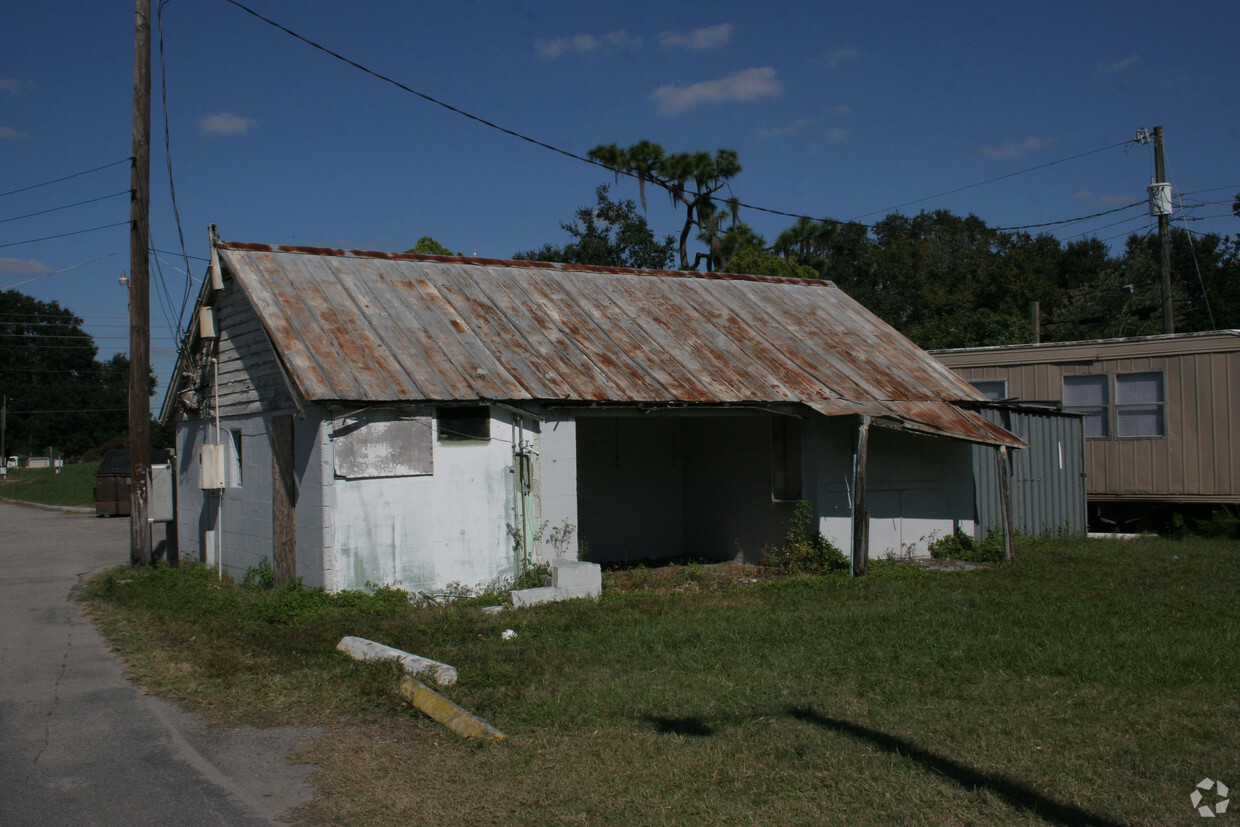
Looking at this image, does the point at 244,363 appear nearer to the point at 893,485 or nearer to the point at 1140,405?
the point at 893,485

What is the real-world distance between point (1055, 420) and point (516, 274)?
10068mm

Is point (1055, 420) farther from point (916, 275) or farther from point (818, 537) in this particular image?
point (916, 275)

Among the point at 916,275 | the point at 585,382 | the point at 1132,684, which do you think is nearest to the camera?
the point at 1132,684

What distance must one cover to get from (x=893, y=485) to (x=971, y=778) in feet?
33.5

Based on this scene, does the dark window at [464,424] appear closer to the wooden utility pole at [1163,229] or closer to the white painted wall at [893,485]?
the white painted wall at [893,485]

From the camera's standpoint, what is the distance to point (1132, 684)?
23.7 feet

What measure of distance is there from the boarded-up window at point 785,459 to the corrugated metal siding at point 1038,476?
3.52m

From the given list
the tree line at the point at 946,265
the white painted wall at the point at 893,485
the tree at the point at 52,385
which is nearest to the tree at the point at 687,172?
the tree line at the point at 946,265

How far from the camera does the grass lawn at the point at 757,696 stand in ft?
17.3

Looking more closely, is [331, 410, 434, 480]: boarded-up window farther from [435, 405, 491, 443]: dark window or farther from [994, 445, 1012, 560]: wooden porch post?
[994, 445, 1012, 560]: wooden porch post

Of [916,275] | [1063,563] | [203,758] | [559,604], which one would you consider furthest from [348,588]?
[916,275]

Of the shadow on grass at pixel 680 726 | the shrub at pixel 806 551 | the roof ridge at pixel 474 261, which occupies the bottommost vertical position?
the shadow on grass at pixel 680 726

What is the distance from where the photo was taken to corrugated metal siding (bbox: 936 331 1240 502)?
1705cm

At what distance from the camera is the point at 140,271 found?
15.8 meters
